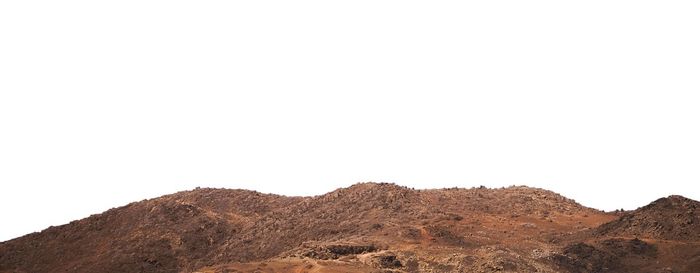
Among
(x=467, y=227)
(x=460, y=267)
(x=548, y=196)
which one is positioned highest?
(x=548, y=196)

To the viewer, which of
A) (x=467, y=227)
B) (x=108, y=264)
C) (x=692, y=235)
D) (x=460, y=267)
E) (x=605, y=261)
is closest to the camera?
(x=460, y=267)

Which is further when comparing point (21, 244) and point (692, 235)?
point (21, 244)

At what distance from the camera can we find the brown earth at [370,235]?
96.3 feet

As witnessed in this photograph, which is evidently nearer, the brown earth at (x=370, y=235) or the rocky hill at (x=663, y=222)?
the brown earth at (x=370, y=235)

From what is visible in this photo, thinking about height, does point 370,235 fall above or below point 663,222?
below

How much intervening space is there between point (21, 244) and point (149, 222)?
8988 millimetres

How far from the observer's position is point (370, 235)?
33.5 metres

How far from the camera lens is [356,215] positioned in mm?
38688

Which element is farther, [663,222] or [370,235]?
[663,222]

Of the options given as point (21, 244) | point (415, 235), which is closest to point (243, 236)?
point (415, 235)

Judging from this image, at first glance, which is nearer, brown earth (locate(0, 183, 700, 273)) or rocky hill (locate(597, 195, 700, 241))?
→ brown earth (locate(0, 183, 700, 273))

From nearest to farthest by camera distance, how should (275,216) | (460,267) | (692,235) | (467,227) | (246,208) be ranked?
(460,267) < (692,235) < (467,227) < (275,216) < (246,208)

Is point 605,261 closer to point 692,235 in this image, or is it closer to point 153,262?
point 692,235

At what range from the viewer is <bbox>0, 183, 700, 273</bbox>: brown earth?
29359mm
